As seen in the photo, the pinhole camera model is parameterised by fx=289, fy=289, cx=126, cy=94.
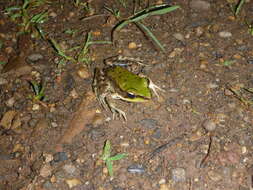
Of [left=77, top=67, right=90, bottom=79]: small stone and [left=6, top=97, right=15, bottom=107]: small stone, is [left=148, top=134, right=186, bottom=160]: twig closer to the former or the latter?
[left=77, top=67, right=90, bottom=79]: small stone

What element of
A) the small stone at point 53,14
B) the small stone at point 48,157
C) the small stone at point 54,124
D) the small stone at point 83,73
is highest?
the small stone at point 53,14

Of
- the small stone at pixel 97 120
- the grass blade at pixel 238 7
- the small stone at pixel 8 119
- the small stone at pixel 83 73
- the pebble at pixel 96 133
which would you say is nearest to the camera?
the pebble at pixel 96 133

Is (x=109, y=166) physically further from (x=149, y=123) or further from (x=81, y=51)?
(x=81, y=51)

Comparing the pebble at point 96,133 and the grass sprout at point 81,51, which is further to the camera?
the grass sprout at point 81,51

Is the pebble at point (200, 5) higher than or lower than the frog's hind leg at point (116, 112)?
higher

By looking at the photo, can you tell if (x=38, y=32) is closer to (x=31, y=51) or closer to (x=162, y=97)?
(x=31, y=51)

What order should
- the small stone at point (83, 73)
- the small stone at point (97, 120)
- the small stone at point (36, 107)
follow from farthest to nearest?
the small stone at point (83, 73)
the small stone at point (36, 107)
the small stone at point (97, 120)

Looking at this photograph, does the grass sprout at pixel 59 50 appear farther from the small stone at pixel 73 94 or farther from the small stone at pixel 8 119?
the small stone at pixel 8 119

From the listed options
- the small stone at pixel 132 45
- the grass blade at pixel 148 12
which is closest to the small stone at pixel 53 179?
the small stone at pixel 132 45
